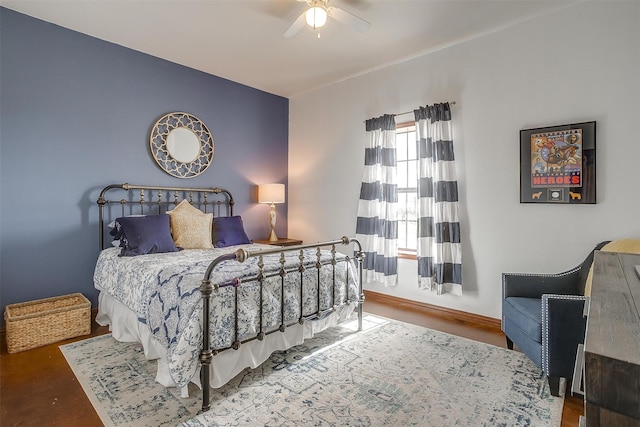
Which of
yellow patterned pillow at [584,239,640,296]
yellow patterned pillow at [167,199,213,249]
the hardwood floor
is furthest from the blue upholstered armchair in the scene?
yellow patterned pillow at [167,199,213,249]

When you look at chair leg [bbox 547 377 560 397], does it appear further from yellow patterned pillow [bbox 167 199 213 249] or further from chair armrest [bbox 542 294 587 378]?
yellow patterned pillow [bbox 167 199 213 249]

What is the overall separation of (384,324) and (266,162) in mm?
2934

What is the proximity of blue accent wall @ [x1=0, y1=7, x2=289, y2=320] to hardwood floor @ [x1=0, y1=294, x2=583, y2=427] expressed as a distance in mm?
733

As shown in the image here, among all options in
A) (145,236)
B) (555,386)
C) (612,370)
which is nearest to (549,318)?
(555,386)

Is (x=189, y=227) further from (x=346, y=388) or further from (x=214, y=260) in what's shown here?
(x=346, y=388)

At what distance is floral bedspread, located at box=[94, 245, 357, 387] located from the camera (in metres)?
1.95

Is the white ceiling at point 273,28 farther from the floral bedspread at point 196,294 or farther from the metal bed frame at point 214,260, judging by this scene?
the floral bedspread at point 196,294

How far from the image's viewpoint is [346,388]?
2.20 meters

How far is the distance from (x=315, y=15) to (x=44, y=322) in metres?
3.35

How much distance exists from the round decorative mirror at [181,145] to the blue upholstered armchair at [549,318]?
11.9 ft

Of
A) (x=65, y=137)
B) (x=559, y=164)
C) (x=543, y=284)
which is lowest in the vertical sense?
(x=543, y=284)

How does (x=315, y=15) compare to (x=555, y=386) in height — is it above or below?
above

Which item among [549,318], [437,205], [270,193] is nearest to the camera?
[549,318]

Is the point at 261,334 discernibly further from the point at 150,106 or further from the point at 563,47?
the point at 563,47
